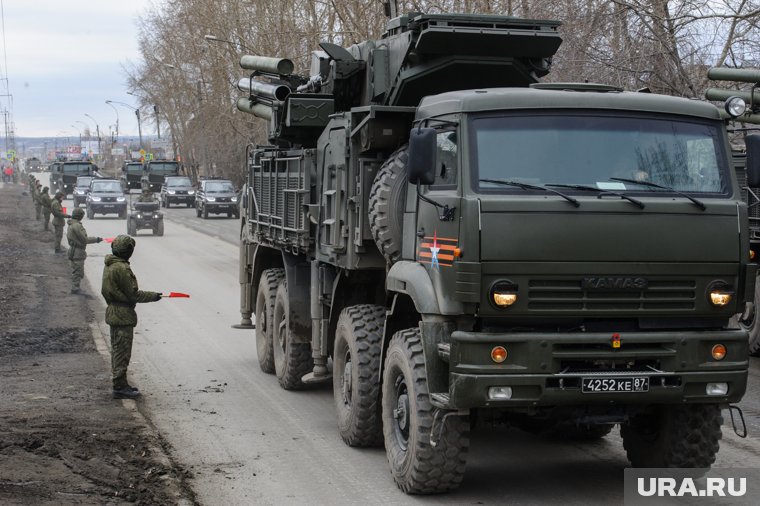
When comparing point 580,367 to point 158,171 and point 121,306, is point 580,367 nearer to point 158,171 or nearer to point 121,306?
point 121,306

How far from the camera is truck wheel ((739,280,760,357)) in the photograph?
541 inches

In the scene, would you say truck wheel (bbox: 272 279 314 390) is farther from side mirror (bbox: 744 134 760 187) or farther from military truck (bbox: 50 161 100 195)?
military truck (bbox: 50 161 100 195)

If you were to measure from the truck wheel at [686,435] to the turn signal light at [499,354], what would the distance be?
1.55 m

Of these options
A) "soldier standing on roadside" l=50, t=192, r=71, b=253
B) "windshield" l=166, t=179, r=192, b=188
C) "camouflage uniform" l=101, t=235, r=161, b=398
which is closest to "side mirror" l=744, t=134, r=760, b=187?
"camouflage uniform" l=101, t=235, r=161, b=398

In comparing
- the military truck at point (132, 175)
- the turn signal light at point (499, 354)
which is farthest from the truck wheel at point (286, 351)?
the military truck at point (132, 175)

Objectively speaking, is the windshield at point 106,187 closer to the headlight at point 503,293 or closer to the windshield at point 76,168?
the windshield at point 76,168

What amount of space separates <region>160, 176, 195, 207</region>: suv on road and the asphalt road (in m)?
45.0

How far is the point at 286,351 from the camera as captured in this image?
461 inches

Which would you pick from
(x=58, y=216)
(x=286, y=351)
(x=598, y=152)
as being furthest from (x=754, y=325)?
(x=58, y=216)

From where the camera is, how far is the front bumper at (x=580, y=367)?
700 centimetres

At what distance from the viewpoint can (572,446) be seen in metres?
9.34

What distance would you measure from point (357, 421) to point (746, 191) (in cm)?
670

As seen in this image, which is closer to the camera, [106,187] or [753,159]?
[753,159]

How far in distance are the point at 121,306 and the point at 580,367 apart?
19.2ft
